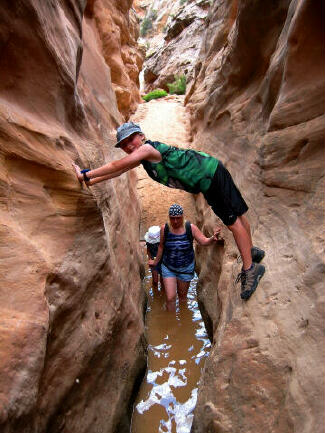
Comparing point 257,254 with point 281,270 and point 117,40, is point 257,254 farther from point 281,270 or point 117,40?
point 117,40

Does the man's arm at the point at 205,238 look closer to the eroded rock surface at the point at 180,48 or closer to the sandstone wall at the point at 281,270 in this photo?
the sandstone wall at the point at 281,270

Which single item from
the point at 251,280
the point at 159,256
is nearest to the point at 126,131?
the point at 251,280

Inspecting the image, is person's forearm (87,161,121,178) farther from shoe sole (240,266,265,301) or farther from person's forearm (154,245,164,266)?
person's forearm (154,245,164,266)

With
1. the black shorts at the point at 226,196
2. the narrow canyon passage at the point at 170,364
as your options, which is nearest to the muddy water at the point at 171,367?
the narrow canyon passage at the point at 170,364

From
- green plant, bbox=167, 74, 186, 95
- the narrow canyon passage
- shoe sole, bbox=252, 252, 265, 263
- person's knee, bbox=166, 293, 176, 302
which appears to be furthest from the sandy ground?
shoe sole, bbox=252, 252, 265, 263

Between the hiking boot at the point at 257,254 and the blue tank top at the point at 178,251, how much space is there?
1.84 meters

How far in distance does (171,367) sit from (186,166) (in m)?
2.66

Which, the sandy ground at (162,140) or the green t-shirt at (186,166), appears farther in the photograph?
the sandy ground at (162,140)

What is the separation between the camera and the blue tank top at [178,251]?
4910mm

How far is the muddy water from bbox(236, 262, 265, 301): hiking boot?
4.92 ft

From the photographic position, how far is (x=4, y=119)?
2266 millimetres

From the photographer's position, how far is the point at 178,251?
16.1 ft

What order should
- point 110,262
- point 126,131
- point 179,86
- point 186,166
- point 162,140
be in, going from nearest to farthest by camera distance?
point 126,131 < point 186,166 < point 110,262 < point 162,140 < point 179,86

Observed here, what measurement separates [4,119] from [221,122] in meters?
4.71
